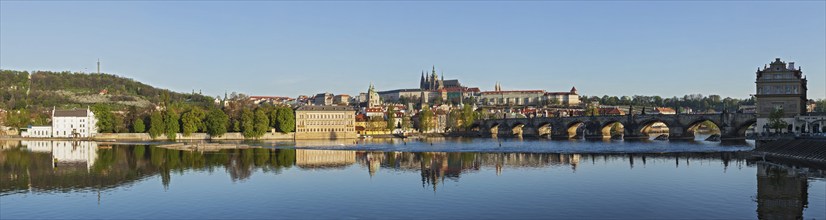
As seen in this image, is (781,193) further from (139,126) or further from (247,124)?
(139,126)

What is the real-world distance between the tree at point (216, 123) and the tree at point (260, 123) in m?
4.28

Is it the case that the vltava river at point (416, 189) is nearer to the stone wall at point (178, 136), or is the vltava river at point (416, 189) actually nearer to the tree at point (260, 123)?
the tree at point (260, 123)

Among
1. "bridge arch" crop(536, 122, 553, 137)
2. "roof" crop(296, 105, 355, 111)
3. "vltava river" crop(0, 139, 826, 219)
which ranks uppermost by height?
"roof" crop(296, 105, 355, 111)

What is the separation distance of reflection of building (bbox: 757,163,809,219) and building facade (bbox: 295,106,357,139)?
78.8m

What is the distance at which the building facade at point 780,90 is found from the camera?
6644 centimetres

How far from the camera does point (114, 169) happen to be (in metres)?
44.2

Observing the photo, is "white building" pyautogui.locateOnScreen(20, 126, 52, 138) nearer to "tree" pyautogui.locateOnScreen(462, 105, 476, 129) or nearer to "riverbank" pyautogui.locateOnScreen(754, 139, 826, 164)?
"tree" pyautogui.locateOnScreen(462, 105, 476, 129)

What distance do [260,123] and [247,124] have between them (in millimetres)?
2006

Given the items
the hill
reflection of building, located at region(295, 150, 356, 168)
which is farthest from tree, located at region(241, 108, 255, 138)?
the hill

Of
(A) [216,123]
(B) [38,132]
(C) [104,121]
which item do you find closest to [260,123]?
(A) [216,123]

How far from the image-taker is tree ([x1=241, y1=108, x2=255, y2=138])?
98.8m

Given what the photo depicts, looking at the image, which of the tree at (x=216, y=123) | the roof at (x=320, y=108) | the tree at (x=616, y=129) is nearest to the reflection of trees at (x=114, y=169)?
the tree at (x=216, y=123)

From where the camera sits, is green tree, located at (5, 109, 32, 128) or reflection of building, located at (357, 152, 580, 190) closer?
reflection of building, located at (357, 152, 580, 190)

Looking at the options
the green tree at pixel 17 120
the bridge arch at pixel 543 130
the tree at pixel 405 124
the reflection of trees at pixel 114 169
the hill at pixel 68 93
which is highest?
the hill at pixel 68 93
